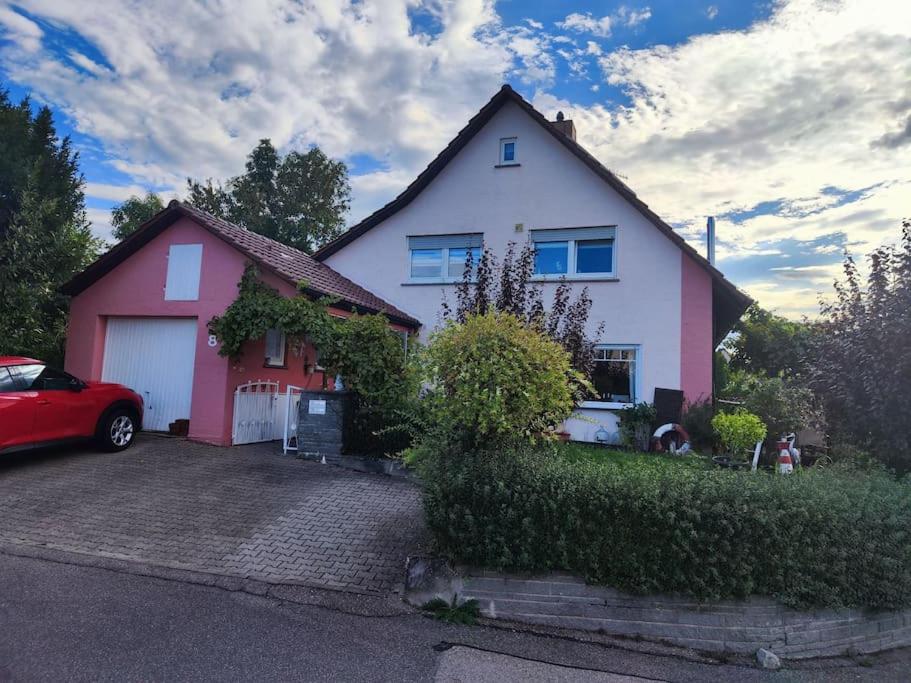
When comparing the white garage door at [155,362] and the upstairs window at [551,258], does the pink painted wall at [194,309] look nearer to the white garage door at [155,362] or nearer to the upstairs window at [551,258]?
the white garage door at [155,362]

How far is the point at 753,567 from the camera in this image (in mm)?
3773

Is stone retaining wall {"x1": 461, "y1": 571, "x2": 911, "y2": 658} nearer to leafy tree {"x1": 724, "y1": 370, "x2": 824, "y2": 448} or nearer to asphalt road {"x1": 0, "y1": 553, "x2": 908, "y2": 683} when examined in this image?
asphalt road {"x1": 0, "y1": 553, "x2": 908, "y2": 683}

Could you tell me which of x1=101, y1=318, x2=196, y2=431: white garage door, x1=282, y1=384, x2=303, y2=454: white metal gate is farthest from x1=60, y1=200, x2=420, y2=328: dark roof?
x1=282, y1=384, x2=303, y2=454: white metal gate

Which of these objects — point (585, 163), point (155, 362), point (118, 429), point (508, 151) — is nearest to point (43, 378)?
point (118, 429)

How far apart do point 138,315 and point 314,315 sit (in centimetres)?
435

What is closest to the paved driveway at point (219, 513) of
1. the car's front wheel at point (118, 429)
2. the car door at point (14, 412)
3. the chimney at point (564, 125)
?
the car's front wheel at point (118, 429)

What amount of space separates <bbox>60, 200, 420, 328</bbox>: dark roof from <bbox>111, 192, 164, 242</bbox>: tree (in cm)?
1847

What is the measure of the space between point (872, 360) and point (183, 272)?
11264mm

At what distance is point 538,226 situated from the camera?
12062mm

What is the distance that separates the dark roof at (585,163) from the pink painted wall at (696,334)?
280 millimetres

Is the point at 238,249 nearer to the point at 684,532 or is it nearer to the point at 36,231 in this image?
the point at 36,231

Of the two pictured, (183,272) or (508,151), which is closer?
(183,272)

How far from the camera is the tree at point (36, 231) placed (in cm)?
1076

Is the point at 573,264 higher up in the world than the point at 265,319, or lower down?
higher up
